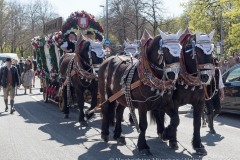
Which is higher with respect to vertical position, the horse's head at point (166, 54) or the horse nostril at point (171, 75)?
the horse's head at point (166, 54)

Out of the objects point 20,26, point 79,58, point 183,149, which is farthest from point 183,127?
point 20,26

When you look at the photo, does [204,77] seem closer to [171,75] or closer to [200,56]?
[200,56]

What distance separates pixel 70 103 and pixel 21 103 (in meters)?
4.62

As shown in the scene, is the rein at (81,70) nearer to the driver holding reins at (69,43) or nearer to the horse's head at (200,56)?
the driver holding reins at (69,43)

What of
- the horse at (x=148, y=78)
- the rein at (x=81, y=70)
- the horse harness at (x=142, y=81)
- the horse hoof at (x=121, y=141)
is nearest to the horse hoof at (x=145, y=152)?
the horse at (x=148, y=78)

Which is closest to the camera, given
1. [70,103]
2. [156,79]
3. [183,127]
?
[156,79]

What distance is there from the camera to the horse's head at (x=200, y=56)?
634 centimetres

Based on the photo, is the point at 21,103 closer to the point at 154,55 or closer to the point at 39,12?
the point at 154,55

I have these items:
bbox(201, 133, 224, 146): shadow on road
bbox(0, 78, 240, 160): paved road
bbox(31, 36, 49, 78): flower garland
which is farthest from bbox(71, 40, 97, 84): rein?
bbox(31, 36, 49, 78): flower garland

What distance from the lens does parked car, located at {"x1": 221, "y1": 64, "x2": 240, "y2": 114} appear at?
10945mm

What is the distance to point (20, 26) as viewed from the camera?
51031mm

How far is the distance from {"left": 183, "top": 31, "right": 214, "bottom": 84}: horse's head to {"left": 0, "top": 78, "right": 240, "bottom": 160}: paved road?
4.70 ft

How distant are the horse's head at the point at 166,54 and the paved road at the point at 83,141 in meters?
1.51

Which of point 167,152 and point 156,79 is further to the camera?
point 167,152
